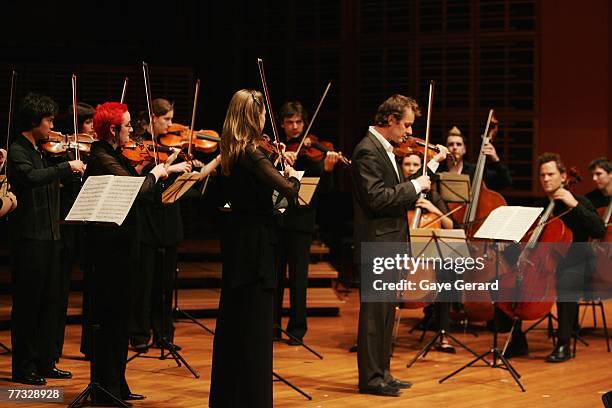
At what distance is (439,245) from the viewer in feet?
19.1

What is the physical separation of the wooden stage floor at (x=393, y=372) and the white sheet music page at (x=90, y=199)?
1.06 m

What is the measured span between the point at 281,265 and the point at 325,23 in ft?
12.9

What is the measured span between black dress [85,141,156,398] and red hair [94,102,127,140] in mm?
46

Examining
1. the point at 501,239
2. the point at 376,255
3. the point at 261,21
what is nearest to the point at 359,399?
the point at 376,255

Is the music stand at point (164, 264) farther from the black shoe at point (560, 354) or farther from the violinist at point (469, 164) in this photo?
the black shoe at point (560, 354)

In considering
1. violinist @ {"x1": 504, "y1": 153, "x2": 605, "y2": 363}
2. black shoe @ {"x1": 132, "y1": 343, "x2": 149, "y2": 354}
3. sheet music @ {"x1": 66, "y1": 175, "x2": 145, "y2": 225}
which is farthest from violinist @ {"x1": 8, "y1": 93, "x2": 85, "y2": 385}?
violinist @ {"x1": 504, "y1": 153, "x2": 605, "y2": 363}

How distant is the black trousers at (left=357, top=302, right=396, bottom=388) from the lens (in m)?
4.72

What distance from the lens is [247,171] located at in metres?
3.75

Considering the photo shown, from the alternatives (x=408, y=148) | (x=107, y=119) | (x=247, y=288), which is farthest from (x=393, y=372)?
(x=107, y=119)

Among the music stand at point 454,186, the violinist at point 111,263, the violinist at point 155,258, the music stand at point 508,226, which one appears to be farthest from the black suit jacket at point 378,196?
the violinist at point 155,258

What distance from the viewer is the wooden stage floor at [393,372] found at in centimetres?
464

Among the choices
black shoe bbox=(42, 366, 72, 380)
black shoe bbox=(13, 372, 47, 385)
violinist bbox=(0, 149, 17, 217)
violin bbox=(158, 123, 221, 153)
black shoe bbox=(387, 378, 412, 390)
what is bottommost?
black shoe bbox=(387, 378, 412, 390)

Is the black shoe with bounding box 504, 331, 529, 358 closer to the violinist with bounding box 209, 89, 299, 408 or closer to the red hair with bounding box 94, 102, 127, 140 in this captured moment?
the violinist with bounding box 209, 89, 299, 408

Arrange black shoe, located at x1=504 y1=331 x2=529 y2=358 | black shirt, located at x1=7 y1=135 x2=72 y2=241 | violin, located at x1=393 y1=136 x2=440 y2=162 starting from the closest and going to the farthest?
1. black shirt, located at x1=7 y1=135 x2=72 y2=241
2. violin, located at x1=393 y1=136 x2=440 y2=162
3. black shoe, located at x1=504 y1=331 x2=529 y2=358
